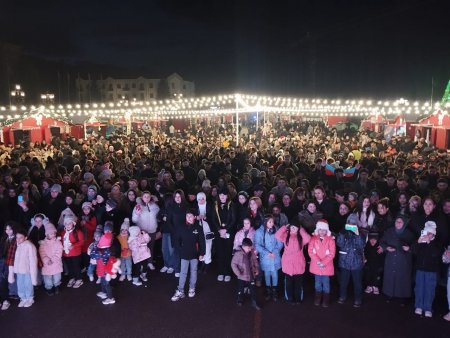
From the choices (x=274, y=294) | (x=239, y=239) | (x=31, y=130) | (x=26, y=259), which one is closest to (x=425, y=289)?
(x=274, y=294)

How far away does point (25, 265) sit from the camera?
18.2 feet

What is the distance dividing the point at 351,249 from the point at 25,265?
4.82m

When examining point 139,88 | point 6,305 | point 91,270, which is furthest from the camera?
point 139,88

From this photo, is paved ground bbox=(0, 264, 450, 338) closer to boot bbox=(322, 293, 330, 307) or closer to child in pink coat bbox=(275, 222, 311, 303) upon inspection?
boot bbox=(322, 293, 330, 307)

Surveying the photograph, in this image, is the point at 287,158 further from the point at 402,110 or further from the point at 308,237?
the point at 402,110

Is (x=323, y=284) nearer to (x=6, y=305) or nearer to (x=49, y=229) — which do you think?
(x=49, y=229)

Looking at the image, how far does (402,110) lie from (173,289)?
63.6ft

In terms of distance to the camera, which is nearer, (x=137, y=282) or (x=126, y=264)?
(x=137, y=282)

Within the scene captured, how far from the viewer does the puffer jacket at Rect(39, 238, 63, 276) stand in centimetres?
578

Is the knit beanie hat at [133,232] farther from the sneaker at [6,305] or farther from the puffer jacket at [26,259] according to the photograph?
the sneaker at [6,305]

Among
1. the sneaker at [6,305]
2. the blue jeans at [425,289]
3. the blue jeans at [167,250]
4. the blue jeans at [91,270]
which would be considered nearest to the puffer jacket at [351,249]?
the blue jeans at [425,289]

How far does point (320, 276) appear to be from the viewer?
5.52 meters

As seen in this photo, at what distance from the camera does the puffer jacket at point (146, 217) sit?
6578 millimetres

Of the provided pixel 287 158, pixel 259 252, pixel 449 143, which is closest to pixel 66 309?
pixel 259 252
